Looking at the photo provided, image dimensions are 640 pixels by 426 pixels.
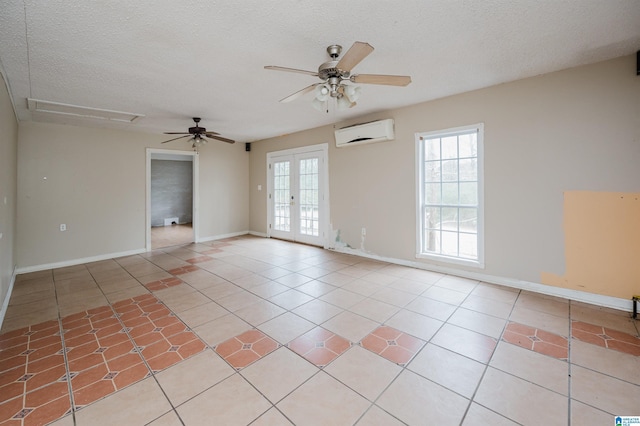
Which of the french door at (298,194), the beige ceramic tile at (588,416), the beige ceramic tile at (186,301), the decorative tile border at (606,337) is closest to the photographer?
the beige ceramic tile at (588,416)

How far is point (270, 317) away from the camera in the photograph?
2.72m

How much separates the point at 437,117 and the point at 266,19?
2.90m

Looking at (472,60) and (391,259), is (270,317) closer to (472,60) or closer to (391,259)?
(391,259)

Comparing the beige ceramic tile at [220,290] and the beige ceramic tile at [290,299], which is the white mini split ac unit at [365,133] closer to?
the beige ceramic tile at [290,299]

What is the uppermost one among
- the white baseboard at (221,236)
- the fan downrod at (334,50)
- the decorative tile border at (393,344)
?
the fan downrod at (334,50)

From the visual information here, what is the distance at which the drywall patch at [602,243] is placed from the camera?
2.75 m

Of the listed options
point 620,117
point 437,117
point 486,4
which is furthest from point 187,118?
point 620,117

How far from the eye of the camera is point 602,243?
290cm

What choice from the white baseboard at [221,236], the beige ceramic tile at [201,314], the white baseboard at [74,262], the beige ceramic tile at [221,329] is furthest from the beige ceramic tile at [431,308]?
the white baseboard at [74,262]

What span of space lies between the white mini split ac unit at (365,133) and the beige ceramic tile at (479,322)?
2.84 metres

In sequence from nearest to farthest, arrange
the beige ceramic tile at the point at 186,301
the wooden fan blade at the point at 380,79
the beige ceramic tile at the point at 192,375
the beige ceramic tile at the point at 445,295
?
the beige ceramic tile at the point at 192,375, the wooden fan blade at the point at 380,79, the beige ceramic tile at the point at 186,301, the beige ceramic tile at the point at 445,295

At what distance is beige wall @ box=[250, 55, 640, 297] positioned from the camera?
279 centimetres

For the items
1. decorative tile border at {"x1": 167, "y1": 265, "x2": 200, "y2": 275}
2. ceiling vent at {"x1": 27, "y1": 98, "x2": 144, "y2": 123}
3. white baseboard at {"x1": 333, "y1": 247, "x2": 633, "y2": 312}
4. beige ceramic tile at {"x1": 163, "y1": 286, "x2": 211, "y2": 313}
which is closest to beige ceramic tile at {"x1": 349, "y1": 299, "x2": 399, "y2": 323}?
white baseboard at {"x1": 333, "y1": 247, "x2": 633, "y2": 312}

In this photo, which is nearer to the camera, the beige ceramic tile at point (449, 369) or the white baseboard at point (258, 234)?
the beige ceramic tile at point (449, 369)
